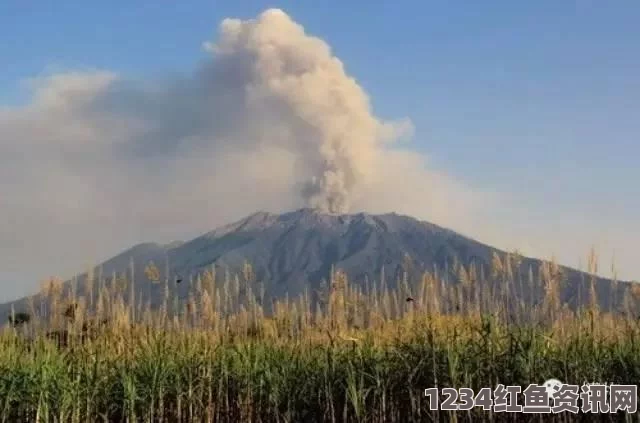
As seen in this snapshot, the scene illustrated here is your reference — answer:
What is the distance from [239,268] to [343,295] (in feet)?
6.04

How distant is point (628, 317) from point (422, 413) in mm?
3147

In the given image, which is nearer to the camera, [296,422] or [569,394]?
[569,394]

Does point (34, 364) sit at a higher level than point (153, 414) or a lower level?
higher

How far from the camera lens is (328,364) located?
8.97 meters

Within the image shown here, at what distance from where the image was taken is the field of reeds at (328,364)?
8.31m

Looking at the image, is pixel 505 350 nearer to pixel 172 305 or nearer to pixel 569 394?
pixel 569 394

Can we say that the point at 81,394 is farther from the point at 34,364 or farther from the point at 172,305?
the point at 172,305

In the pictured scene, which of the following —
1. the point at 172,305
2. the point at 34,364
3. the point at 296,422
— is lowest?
the point at 296,422

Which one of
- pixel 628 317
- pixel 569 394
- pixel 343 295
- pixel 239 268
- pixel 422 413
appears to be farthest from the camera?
pixel 239 268

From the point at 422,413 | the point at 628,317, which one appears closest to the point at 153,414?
the point at 422,413

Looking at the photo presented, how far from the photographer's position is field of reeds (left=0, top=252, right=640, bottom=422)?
27.3 ft

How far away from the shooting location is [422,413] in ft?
28.2

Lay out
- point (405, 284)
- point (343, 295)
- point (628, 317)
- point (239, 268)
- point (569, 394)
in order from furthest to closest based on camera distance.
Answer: point (239, 268)
point (343, 295)
point (405, 284)
point (628, 317)
point (569, 394)

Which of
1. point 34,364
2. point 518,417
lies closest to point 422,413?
point 518,417
